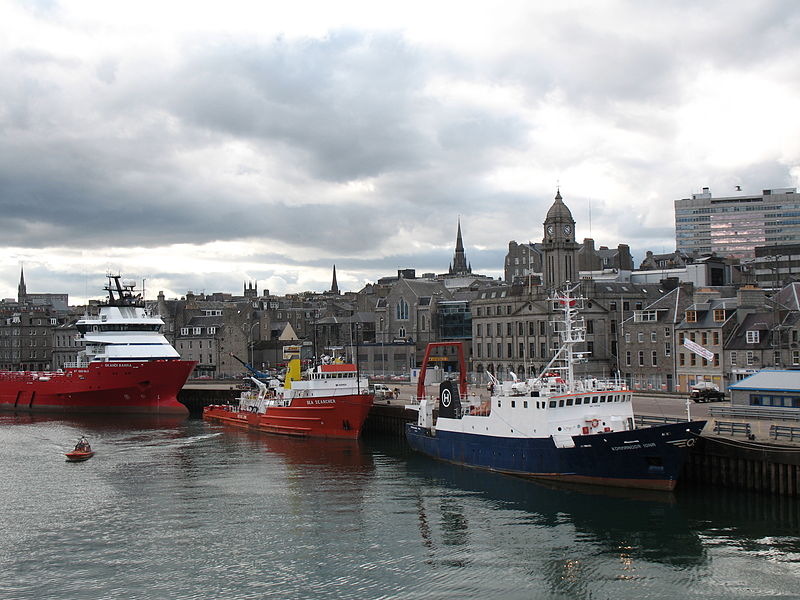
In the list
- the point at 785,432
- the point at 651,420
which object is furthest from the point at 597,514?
the point at 651,420

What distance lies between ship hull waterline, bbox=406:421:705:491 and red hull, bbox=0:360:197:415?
1659 inches

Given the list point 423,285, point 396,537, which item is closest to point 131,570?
point 396,537

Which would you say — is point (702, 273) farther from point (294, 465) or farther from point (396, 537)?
point (396, 537)

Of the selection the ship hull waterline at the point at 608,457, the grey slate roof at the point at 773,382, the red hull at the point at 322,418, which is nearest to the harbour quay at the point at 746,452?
the grey slate roof at the point at 773,382

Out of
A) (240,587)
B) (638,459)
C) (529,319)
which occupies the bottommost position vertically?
(240,587)

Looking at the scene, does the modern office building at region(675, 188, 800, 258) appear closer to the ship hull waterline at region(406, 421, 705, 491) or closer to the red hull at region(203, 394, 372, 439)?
the red hull at region(203, 394, 372, 439)

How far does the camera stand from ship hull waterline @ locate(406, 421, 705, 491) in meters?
35.5

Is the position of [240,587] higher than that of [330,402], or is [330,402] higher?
[330,402]

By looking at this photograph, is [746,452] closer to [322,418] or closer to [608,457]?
[608,457]

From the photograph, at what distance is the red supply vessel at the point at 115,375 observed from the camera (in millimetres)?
75312

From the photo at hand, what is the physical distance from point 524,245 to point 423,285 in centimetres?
2758

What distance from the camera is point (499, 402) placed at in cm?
4162

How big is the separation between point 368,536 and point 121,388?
5036 cm

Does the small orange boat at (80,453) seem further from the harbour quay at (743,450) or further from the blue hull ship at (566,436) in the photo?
the harbour quay at (743,450)
